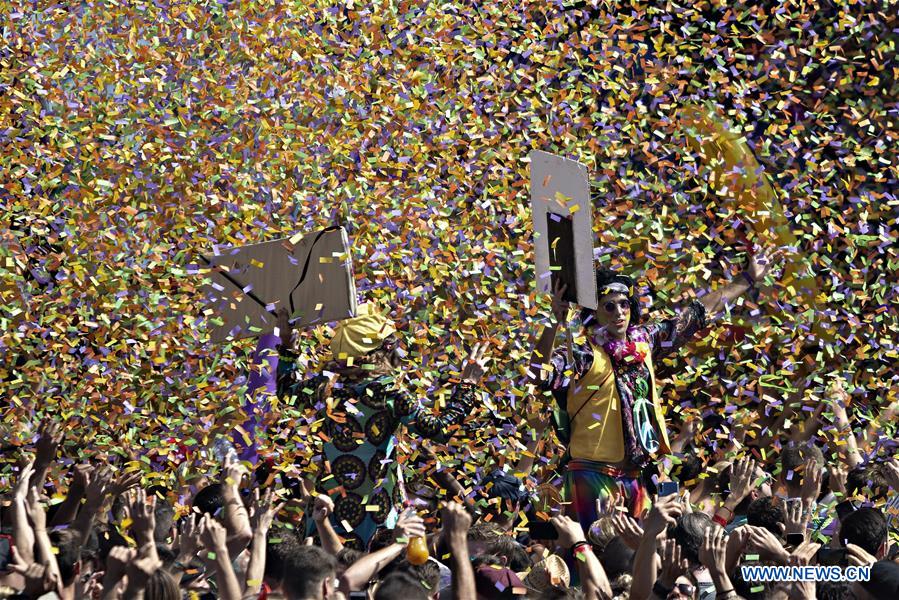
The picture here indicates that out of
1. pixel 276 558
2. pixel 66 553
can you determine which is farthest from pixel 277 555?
pixel 66 553

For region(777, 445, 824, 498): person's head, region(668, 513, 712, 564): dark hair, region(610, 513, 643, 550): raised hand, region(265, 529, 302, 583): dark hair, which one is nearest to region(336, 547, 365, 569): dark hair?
region(265, 529, 302, 583): dark hair

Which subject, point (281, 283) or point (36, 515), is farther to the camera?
point (281, 283)

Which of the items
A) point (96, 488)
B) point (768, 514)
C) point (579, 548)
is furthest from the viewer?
point (96, 488)

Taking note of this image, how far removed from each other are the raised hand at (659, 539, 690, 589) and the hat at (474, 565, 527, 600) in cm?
54

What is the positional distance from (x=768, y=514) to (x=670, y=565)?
1.06m

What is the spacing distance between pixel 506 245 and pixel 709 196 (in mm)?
2070

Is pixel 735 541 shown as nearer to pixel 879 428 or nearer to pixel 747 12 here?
pixel 879 428

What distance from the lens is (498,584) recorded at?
18.1 ft

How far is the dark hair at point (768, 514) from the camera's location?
6441 mm

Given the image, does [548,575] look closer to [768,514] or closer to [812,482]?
[768,514]

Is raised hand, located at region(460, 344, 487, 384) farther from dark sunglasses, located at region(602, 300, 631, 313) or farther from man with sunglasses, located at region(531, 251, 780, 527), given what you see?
dark sunglasses, located at region(602, 300, 631, 313)

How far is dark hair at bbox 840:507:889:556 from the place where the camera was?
20.2 feet

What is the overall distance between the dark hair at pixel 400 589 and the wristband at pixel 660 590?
1001 millimetres

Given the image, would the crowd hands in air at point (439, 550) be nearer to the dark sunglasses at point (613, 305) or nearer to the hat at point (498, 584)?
the hat at point (498, 584)
